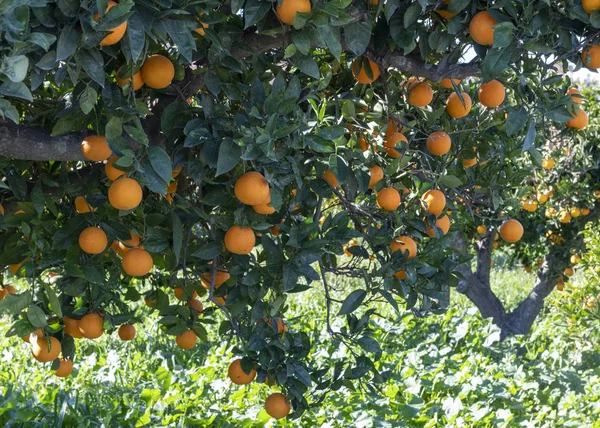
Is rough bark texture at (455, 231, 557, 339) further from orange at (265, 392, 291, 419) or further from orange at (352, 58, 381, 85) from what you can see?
orange at (352, 58, 381, 85)

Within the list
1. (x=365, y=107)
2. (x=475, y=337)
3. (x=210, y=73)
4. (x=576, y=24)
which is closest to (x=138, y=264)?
(x=210, y=73)

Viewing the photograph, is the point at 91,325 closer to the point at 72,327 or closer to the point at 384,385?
the point at 72,327

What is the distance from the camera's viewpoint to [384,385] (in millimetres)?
3574

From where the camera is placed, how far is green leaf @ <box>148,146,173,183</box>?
1.35 metres

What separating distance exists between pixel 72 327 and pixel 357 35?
3.78 ft

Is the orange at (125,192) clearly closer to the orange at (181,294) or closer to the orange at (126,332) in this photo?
the orange at (181,294)

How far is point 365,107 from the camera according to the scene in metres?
2.03

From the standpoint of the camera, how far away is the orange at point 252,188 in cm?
146

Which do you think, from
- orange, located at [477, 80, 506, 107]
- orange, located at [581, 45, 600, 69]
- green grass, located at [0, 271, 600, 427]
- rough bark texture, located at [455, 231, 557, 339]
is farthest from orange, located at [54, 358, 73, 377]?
rough bark texture, located at [455, 231, 557, 339]

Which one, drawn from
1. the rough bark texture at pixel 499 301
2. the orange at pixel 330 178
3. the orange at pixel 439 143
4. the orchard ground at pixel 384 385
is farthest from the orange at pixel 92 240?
the rough bark texture at pixel 499 301

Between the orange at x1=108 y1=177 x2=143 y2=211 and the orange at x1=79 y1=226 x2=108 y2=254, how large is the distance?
0.79ft

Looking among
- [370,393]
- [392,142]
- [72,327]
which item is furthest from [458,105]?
[72,327]

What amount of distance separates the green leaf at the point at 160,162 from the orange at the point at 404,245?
2.16 ft

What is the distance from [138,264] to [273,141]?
21.1 inches
